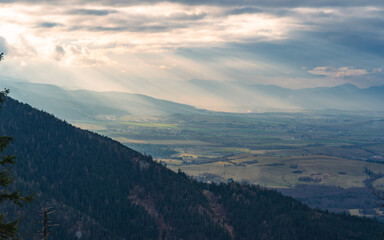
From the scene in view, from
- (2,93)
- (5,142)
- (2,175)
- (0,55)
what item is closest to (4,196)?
(2,175)

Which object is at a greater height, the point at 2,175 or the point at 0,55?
the point at 0,55

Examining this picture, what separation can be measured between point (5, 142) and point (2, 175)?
12.9 feet

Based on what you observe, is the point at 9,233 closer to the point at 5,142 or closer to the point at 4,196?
the point at 4,196

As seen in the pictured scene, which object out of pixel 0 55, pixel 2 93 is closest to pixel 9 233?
pixel 2 93

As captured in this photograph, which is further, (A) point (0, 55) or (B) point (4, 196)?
(A) point (0, 55)

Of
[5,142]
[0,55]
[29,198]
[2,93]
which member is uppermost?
[0,55]

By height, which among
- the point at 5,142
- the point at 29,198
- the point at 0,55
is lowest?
the point at 29,198

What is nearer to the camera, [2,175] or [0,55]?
[2,175]

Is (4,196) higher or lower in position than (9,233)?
higher

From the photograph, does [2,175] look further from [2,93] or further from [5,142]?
[2,93]

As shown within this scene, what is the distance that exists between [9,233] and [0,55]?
74.9 feet

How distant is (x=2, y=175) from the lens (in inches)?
2154

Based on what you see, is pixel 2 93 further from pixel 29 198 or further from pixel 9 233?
pixel 9 233

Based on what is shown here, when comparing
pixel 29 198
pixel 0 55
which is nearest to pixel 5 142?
pixel 29 198
